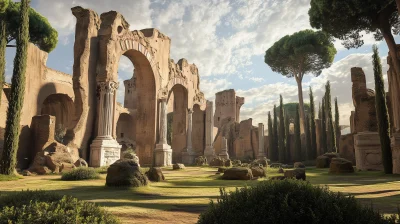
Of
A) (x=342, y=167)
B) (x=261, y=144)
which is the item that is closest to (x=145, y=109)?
(x=342, y=167)

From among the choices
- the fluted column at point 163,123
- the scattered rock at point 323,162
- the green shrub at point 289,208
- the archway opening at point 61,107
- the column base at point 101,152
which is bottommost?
the scattered rock at point 323,162

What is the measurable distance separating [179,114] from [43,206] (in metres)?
23.9

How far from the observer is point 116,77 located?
18391 millimetres

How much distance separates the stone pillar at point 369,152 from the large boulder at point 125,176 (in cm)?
1262

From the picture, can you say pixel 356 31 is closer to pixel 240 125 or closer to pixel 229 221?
pixel 229 221

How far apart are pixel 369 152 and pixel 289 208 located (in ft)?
51.0

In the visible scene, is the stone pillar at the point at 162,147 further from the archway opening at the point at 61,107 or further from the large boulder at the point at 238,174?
the large boulder at the point at 238,174

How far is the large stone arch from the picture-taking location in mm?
17281

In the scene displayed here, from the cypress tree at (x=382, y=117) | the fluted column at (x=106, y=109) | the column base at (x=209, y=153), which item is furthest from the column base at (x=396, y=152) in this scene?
the column base at (x=209, y=153)

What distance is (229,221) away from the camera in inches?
119

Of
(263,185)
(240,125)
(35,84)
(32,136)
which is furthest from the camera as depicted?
(240,125)

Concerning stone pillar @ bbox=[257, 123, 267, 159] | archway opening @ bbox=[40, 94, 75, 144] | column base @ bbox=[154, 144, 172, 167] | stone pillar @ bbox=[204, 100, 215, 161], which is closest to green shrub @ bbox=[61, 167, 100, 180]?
column base @ bbox=[154, 144, 172, 167]

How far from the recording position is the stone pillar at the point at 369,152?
→ 52.9ft

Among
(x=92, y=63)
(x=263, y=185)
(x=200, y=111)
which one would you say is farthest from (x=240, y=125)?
(x=263, y=185)
